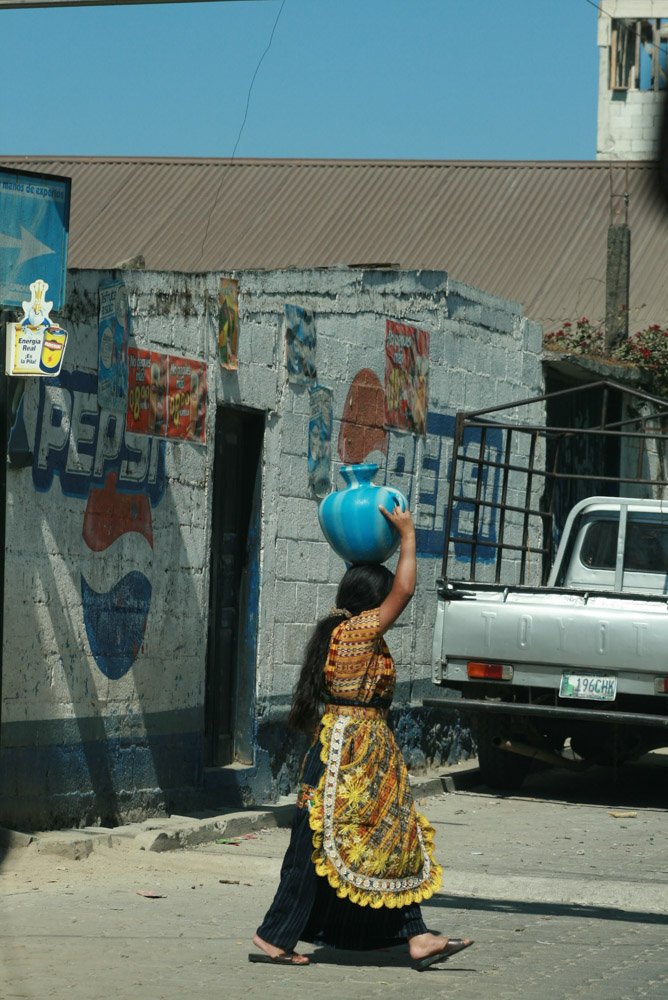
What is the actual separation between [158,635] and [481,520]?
490 centimetres

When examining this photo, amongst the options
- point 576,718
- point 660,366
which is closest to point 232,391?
point 576,718

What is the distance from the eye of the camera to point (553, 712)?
386 inches

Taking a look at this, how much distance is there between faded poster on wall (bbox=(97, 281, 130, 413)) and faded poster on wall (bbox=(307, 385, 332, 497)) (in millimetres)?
2204

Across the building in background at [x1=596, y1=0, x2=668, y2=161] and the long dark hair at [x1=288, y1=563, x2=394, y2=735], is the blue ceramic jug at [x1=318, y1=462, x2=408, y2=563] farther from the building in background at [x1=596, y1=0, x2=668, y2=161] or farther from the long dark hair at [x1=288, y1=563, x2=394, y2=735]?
the building in background at [x1=596, y1=0, x2=668, y2=161]

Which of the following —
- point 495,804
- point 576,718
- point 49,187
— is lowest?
point 495,804

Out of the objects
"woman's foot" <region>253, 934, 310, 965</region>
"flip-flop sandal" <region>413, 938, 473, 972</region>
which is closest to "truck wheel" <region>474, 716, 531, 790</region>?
"flip-flop sandal" <region>413, 938, 473, 972</region>

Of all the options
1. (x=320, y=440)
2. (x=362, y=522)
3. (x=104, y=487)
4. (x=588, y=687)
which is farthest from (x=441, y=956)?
(x=320, y=440)

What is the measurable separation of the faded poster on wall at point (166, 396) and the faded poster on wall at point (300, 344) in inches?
42.4

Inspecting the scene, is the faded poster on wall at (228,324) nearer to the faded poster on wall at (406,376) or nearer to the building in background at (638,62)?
the faded poster on wall at (406,376)

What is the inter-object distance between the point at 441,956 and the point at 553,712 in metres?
4.57

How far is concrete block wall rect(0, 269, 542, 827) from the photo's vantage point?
754 centimetres

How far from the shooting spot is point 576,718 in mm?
9750

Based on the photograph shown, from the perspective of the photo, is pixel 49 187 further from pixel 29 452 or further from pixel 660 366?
pixel 660 366

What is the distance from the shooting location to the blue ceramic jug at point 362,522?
5449 millimetres
